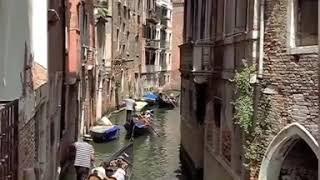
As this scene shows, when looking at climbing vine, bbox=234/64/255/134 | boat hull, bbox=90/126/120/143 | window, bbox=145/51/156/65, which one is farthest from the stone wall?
window, bbox=145/51/156/65

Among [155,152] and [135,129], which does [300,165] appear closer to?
[155,152]

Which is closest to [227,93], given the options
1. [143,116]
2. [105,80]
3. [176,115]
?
[143,116]

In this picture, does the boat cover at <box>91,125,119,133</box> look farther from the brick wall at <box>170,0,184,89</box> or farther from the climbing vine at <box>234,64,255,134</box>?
the brick wall at <box>170,0,184,89</box>

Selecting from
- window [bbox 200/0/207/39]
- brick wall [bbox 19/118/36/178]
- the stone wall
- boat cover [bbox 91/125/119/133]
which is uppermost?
window [bbox 200/0/207/39]

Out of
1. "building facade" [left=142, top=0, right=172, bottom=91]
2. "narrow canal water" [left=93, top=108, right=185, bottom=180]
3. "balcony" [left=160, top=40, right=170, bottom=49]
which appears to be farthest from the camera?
"balcony" [left=160, top=40, right=170, bottom=49]

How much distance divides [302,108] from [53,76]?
550cm

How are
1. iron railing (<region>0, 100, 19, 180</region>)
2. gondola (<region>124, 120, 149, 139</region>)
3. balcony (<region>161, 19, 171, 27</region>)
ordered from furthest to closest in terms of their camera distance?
balcony (<region>161, 19, 171, 27</region>), gondola (<region>124, 120, 149, 139</region>), iron railing (<region>0, 100, 19, 180</region>)

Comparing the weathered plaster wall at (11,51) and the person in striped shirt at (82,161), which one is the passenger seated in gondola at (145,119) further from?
the weathered plaster wall at (11,51)

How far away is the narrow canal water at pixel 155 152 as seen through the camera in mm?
15484

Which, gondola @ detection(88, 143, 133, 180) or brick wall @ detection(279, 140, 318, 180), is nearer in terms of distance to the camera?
brick wall @ detection(279, 140, 318, 180)

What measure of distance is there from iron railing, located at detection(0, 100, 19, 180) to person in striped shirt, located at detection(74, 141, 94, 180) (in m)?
5.51

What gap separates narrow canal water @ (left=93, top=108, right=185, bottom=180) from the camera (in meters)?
15.5

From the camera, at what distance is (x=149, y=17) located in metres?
41.1

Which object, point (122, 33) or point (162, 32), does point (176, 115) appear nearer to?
point (122, 33)
